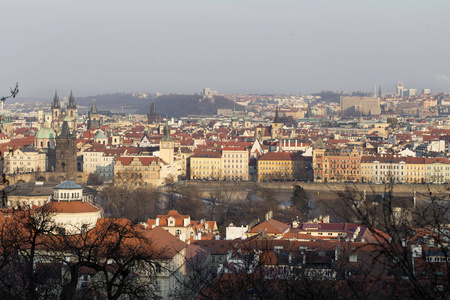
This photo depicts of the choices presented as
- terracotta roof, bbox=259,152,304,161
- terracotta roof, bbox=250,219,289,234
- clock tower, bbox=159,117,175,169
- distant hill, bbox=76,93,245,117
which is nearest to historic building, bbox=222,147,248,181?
terracotta roof, bbox=259,152,304,161

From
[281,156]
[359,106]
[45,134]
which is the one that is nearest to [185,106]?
Result: [359,106]

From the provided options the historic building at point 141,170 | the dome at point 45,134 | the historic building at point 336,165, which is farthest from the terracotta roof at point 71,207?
the dome at point 45,134

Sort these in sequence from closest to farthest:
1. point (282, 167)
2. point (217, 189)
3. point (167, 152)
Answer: point (217, 189) < point (167, 152) < point (282, 167)

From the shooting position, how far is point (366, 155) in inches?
2159

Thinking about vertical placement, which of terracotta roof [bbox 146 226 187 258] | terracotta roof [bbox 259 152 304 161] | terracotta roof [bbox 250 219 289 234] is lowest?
terracotta roof [bbox 259 152 304 161]

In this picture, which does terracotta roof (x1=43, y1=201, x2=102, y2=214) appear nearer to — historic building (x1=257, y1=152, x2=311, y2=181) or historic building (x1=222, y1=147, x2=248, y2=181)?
historic building (x1=257, y1=152, x2=311, y2=181)

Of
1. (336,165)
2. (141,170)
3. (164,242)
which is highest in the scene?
(164,242)

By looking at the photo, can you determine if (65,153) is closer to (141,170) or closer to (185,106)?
(141,170)

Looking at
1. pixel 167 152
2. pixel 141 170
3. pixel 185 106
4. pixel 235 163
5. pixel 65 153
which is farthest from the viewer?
pixel 185 106

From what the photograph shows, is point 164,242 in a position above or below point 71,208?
below

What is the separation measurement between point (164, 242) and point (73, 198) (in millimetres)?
4527

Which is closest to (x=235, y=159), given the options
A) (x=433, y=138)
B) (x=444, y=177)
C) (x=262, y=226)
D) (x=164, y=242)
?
(x=444, y=177)

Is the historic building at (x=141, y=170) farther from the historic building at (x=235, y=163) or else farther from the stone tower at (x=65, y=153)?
the historic building at (x=235, y=163)

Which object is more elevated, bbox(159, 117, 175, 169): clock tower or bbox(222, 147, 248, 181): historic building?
bbox(159, 117, 175, 169): clock tower
